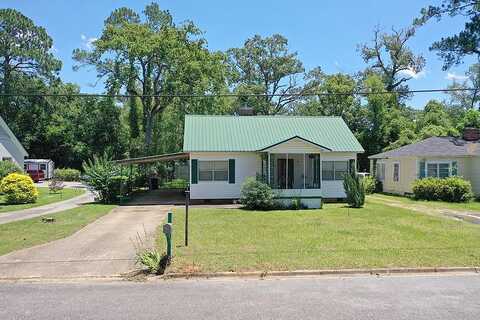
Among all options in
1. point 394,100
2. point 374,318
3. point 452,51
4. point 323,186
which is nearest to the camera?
point 374,318

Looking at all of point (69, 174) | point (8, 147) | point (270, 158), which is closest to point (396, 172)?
point (270, 158)

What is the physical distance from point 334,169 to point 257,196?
6300mm

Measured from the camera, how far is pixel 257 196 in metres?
21.5

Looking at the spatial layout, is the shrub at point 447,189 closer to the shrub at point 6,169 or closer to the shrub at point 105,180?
the shrub at point 105,180

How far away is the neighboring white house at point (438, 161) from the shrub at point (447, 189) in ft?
5.08

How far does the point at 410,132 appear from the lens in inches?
1606

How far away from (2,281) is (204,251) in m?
4.30

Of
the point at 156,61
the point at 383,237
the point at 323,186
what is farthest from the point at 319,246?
the point at 156,61

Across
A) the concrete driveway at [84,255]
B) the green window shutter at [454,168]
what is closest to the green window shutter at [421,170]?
the green window shutter at [454,168]

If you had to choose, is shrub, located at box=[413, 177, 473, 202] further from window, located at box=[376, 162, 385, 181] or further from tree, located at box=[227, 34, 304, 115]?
tree, located at box=[227, 34, 304, 115]

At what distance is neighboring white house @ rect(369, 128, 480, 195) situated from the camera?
1048 inches

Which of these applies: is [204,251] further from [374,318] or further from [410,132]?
[410,132]

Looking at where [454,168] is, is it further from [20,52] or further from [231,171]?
[20,52]

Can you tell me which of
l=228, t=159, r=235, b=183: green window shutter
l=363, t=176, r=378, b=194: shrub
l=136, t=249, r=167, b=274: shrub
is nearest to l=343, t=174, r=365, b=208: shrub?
l=228, t=159, r=235, b=183: green window shutter
